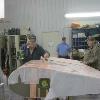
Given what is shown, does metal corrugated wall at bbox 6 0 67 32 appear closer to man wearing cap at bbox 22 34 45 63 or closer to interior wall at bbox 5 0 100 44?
interior wall at bbox 5 0 100 44

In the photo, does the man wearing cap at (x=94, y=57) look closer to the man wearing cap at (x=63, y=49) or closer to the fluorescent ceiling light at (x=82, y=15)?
the man wearing cap at (x=63, y=49)

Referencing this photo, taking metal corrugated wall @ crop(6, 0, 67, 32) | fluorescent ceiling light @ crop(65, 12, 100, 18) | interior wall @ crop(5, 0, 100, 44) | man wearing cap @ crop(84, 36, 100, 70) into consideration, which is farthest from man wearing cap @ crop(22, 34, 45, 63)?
fluorescent ceiling light @ crop(65, 12, 100, 18)

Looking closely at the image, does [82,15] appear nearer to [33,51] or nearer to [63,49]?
[63,49]

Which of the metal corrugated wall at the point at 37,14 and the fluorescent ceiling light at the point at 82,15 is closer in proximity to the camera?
the fluorescent ceiling light at the point at 82,15

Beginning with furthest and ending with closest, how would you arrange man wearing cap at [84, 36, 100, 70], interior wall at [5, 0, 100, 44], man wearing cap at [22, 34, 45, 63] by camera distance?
interior wall at [5, 0, 100, 44] → man wearing cap at [22, 34, 45, 63] → man wearing cap at [84, 36, 100, 70]

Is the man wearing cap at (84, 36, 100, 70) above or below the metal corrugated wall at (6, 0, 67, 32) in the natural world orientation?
below

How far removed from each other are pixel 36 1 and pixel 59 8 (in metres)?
1.25

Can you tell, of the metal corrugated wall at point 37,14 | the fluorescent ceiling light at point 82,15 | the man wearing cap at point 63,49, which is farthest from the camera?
the metal corrugated wall at point 37,14

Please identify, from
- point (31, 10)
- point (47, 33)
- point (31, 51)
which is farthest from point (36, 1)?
point (31, 51)

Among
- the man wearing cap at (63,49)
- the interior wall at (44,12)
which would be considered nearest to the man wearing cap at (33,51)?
the man wearing cap at (63,49)

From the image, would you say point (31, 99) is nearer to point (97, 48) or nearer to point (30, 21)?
point (97, 48)

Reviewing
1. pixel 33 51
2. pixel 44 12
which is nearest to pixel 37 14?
pixel 44 12

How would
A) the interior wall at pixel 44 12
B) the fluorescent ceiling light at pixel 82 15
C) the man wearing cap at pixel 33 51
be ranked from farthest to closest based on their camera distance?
the interior wall at pixel 44 12 < the fluorescent ceiling light at pixel 82 15 < the man wearing cap at pixel 33 51

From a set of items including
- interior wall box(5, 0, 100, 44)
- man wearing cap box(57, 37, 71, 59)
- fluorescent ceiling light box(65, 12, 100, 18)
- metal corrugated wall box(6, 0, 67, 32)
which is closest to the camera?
man wearing cap box(57, 37, 71, 59)
